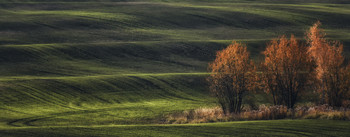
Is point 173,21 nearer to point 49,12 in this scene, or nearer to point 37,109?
point 49,12

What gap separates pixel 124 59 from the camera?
201 ft

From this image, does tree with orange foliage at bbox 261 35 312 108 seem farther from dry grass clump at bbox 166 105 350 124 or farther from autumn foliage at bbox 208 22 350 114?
dry grass clump at bbox 166 105 350 124

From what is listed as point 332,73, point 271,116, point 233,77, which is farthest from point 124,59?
point 271,116

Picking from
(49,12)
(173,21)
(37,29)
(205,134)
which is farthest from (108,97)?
(49,12)

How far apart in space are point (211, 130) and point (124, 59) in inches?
1399

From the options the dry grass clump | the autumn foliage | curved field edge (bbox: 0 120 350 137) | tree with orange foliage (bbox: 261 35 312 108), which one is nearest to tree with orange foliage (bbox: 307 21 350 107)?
the autumn foliage

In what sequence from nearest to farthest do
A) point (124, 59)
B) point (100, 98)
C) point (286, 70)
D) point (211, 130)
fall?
point (211, 130) → point (286, 70) → point (100, 98) → point (124, 59)

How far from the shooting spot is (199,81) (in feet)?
164

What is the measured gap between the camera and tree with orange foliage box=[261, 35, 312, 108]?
4000 centimetres

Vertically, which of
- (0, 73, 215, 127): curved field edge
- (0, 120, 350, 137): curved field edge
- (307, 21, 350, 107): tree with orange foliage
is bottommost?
(0, 73, 215, 127): curved field edge

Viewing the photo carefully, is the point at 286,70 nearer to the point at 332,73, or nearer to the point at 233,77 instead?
the point at 332,73

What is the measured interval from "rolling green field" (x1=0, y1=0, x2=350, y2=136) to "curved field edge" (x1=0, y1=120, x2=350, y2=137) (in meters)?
0.06

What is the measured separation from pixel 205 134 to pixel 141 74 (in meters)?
26.3

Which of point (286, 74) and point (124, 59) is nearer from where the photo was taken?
point (286, 74)
